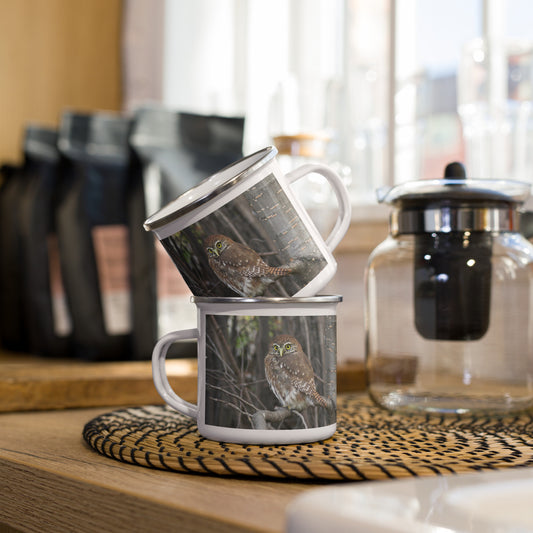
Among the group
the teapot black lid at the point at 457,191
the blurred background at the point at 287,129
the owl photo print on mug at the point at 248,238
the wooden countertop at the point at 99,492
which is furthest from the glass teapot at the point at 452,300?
the blurred background at the point at 287,129

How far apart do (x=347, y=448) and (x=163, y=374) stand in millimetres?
159

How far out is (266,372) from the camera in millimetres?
513

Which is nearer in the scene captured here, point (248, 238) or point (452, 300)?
point (248, 238)

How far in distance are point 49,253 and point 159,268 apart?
272mm

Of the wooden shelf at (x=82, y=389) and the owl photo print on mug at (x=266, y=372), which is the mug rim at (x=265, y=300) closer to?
the owl photo print on mug at (x=266, y=372)

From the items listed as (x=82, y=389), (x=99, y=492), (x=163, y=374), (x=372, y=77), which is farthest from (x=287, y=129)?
(x=99, y=492)

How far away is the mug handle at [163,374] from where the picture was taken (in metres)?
0.56

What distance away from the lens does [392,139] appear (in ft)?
3.90

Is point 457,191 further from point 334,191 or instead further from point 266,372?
point 266,372

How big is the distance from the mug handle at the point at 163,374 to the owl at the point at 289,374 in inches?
2.7

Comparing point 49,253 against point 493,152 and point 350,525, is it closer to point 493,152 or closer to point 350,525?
point 493,152

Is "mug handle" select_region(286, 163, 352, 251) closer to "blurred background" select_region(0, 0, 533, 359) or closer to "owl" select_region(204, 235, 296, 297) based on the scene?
"owl" select_region(204, 235, 296, 297)

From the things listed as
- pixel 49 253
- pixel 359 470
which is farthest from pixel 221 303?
pixel 49 253

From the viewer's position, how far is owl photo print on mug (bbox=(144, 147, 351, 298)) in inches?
20.2
